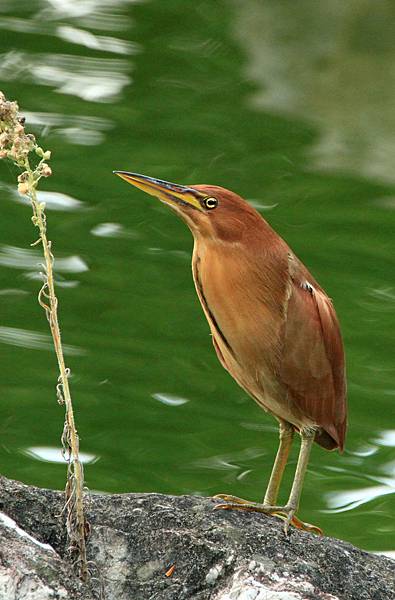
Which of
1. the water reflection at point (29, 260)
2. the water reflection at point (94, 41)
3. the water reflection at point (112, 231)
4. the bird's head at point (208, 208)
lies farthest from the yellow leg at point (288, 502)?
the water reflection at point (94, 41)

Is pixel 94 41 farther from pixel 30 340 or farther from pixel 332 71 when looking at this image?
pixel 30 340

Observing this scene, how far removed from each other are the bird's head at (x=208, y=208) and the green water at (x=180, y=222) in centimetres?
218

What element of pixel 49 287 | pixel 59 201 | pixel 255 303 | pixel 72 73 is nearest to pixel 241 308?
pixel 255 303

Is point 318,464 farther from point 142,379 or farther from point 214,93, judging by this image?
point 214,93

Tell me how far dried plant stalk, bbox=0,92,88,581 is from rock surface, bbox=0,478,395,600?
0.18 ft

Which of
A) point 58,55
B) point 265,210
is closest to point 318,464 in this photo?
point 265,210

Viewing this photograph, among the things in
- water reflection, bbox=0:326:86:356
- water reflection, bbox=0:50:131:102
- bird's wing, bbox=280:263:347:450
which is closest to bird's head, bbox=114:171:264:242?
bird's wing, bbox=280:263:347:450

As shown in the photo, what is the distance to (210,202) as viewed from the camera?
2.98 metres

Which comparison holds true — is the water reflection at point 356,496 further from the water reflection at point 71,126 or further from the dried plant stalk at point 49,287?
the water reflection at point 71,126

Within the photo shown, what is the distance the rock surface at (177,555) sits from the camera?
2500 millimetres

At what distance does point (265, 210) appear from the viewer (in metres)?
6.64

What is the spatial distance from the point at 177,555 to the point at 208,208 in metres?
0.76

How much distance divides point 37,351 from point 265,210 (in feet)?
5.13

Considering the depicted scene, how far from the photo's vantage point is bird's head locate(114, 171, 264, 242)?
2.95 meters
